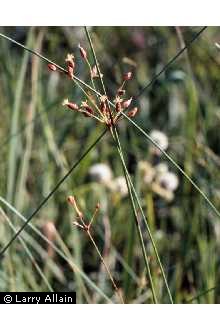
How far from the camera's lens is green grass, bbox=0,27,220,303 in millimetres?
1369

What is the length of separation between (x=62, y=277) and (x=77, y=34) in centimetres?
124

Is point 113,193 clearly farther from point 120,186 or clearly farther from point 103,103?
point 103,103

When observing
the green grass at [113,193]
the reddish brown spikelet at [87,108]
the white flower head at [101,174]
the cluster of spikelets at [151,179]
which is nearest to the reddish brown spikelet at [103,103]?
the reddish brown spikelet at [87,108]

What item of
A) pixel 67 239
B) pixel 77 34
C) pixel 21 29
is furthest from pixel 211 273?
pixel 21 29

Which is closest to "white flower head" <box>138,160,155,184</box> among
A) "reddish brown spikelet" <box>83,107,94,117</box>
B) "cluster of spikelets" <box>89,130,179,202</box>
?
"cluster of spikelets" <box>89,130,179,202</box>

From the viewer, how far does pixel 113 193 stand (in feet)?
5.44

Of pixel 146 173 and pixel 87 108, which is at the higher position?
pixel 146 173

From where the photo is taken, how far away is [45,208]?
5.42ft

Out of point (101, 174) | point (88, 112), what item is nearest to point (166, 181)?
point (101, 174)

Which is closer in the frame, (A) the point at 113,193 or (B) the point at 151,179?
(B) the point at 151,179

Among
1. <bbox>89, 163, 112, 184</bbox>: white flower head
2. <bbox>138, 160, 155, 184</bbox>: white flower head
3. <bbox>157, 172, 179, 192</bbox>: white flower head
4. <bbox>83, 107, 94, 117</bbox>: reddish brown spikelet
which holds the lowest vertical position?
<bbox>83, 107, 94, 117</bbox>: reddish brown spikelet

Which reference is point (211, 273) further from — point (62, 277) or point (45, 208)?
point (45, 208)

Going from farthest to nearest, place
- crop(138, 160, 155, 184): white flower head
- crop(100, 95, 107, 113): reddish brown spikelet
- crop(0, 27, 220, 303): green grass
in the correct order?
crop(138, 160, 155, 184): white flower head, crop(0, 27, 220, 303): green grass, crop(100, 95, 107, 113): reddish brown spikelet

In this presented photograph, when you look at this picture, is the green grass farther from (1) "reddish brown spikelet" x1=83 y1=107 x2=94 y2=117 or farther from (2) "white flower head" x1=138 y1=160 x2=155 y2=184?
(1) "reddish brown spikelet" x1=83 y1=107 x2=94 y2=117
